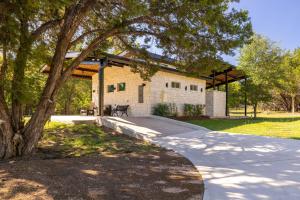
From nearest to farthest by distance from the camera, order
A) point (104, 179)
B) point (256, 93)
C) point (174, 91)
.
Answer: point (104, 179) < point (174, 91) < point (256, 93)

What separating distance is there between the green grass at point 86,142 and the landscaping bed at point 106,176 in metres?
0.03

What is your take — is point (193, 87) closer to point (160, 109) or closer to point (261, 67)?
point (160, 109)

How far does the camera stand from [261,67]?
26094 millimetres

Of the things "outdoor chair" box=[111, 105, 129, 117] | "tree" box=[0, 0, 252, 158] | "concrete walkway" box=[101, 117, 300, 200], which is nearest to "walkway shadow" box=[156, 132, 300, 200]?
"concrete walkway" box=[101, 117, 300, 200]

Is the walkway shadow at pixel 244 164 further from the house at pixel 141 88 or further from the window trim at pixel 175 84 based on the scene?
the window trim at pixel 175 84

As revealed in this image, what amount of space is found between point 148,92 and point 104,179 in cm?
1204

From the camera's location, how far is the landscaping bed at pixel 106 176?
436 centimetres

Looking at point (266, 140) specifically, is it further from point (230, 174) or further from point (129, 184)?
point (129, 184)

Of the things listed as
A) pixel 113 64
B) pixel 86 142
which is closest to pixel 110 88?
pixel 113 64

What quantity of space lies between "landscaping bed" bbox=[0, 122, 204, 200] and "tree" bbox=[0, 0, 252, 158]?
3.58 ft

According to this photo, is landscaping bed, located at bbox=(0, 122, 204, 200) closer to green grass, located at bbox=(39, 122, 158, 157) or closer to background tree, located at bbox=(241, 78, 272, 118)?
green grass, located at bbox=(39, 122, 158, 157)

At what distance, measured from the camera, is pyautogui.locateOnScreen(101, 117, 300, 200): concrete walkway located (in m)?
4.46

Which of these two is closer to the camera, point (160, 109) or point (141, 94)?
point (160, 109)

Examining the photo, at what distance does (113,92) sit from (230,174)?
1494 cm
